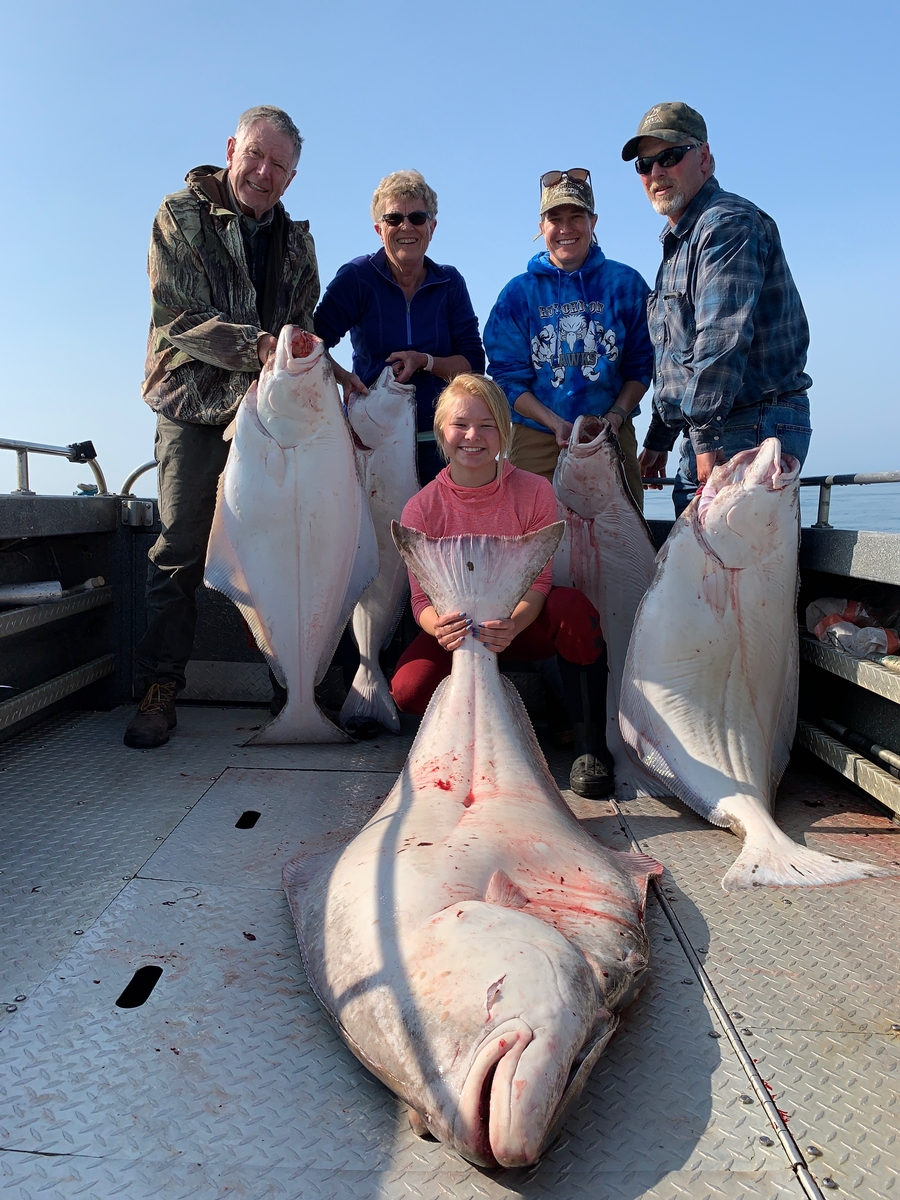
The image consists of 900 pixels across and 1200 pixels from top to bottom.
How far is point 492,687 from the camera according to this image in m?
2.74

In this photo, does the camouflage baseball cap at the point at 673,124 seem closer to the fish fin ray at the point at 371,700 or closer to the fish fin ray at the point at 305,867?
the fish fin ray at the point at 371,700

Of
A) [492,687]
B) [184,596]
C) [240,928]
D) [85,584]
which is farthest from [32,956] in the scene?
[85,584]

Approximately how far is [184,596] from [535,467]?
179cm

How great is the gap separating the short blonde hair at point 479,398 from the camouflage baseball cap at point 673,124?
126 centimetres

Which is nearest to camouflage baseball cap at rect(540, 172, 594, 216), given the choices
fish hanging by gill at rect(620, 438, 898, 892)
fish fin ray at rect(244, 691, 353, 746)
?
fish hanging by gill at rect(620, 438, 898, 892)

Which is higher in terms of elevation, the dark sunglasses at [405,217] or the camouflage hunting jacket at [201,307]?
the dark sunglasses at [405,217]

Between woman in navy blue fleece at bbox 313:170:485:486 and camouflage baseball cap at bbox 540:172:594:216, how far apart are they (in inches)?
20.8

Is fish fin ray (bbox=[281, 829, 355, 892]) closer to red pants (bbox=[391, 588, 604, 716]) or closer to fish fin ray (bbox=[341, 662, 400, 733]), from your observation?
red pants (bbox=[391, 588, 604, 716])

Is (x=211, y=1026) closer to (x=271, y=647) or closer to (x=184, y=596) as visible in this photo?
(x=271, y=647)

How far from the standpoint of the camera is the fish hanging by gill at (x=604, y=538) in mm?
3658

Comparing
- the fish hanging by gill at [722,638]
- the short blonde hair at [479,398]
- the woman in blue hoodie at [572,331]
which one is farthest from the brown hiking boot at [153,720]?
the woman in blue hoodie at [572,331]

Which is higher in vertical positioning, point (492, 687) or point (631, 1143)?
point (492, 687)

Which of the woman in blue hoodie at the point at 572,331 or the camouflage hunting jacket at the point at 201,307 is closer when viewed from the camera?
the camouflage hunting jacket at the point at 201,307

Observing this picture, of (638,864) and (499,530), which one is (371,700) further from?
(638,864)
